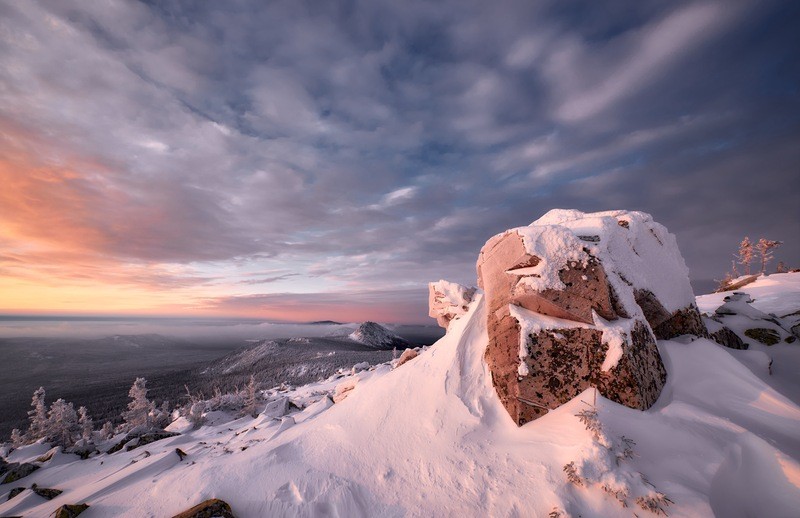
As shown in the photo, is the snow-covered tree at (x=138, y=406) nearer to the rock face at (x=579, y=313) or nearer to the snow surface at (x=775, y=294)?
the rock face at (x=579, y=313)

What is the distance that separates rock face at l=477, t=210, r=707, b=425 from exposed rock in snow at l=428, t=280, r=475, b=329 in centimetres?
360

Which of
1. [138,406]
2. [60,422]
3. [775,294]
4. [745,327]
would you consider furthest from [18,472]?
[775,294]

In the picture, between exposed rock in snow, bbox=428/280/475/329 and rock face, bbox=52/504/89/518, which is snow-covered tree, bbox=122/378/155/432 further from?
exposed rock in snow, bbox=428/280/475/329

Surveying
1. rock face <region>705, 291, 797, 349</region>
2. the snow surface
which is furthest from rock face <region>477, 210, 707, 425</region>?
the snow surface

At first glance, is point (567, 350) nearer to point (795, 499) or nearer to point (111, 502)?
point (795, 499)

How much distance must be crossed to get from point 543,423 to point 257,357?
186699 millimetres

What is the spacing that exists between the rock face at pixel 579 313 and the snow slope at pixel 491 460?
1.61ft

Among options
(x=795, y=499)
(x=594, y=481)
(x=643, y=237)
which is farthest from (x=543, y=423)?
(x=643, y=237)

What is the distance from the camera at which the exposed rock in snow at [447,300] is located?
13.0 metres

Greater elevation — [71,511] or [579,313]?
[579,313]

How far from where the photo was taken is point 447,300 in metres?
13.6

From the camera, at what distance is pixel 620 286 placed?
762cm

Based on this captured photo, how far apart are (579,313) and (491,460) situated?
4.20m

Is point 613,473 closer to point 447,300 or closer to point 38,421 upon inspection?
point 447,300
